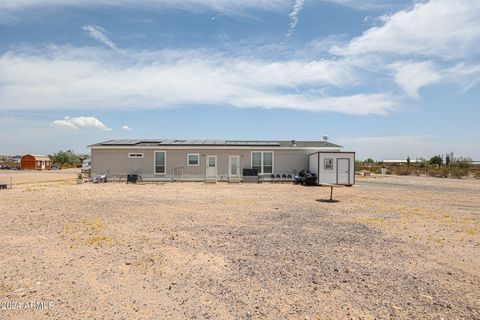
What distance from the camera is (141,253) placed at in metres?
5.95

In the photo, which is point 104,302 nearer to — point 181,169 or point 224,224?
point 224,224

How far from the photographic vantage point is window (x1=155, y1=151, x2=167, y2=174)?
23531 millimetres

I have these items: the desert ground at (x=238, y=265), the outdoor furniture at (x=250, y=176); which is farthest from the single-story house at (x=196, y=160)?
the desert ground at (x=238, y=265)

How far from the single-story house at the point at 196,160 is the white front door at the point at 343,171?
2317mm

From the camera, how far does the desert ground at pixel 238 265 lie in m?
3.87

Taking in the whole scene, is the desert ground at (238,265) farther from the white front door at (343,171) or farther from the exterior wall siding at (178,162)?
the exterior wall siding at (178,162)

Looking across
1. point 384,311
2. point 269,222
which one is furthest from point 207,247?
point 384,311

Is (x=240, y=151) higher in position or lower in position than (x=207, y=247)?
higher

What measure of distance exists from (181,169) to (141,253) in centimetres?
1788

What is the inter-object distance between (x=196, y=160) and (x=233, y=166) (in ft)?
9.40

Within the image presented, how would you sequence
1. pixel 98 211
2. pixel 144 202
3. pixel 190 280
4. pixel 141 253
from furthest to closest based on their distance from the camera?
pixel 144 202
pixel 98 211
pixel 141 253
pixel 190 280

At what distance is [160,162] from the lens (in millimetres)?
→ 23547

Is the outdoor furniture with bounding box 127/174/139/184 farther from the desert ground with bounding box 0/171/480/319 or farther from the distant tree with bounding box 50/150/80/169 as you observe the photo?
the distant tree with bounding box 50/150/80/169

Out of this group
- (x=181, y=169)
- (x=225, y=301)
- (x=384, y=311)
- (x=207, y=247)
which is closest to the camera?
(x=384, y=311)
